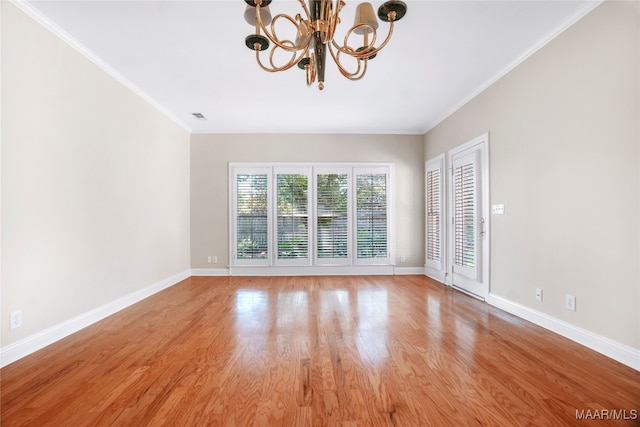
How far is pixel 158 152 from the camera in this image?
4.39 meters

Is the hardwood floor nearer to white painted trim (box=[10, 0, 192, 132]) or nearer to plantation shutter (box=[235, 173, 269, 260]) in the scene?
plantation shutter (box=[235, 173, 269, 260])

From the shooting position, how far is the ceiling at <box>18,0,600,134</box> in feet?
7.75

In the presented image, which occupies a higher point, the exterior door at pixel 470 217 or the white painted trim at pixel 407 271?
the exterior door at pixel 470 217

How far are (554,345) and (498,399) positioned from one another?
1135 millimetres

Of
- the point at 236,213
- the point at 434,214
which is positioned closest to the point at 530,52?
the point at 434,214

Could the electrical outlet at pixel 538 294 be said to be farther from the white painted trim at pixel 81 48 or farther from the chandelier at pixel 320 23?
the white painted trim at pixel 81 48

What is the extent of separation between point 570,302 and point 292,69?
11.4 feet

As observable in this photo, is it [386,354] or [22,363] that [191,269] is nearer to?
[22,363]

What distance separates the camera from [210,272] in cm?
545

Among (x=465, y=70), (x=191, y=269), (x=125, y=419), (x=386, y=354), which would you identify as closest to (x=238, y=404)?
(x=125, y=419)

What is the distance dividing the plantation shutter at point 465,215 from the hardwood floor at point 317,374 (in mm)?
965

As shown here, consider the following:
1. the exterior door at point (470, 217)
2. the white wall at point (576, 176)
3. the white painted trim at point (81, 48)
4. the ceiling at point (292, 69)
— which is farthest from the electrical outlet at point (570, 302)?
the white painted trim at point (81, 48)

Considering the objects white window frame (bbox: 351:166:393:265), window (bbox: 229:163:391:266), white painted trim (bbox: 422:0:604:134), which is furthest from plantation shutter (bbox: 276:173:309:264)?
white painted trim (bbox: 422:0:604:134)

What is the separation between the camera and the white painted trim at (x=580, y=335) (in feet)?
6.79
